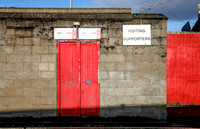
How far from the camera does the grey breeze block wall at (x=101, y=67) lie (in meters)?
6.20

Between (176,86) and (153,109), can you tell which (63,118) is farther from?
(176,86)

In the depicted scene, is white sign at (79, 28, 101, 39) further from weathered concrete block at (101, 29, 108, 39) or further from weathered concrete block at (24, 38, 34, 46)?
weathered concrete block at (24, 38, 34, 46)

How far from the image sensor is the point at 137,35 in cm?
627

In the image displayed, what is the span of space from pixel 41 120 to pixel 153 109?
3742 millimetres

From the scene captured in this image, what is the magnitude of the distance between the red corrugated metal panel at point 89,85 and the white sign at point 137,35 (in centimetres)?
104

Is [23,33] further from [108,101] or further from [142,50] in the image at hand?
[142,50]

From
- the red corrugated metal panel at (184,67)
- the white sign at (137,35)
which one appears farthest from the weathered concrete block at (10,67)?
the red corrugated metal panel at (184,67)

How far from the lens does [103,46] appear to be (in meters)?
6.24

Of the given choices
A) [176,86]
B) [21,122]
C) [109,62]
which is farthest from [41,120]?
[176,86]

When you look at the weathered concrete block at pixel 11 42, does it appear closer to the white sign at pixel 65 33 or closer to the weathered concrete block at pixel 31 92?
the white sign at pixel 65 33

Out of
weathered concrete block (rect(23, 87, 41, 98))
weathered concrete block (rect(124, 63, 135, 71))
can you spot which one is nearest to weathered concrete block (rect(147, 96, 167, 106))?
weathered concrete block (rect(124, 63, 135, 71))

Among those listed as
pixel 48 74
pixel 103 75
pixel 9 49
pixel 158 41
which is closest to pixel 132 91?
pixel 103 75

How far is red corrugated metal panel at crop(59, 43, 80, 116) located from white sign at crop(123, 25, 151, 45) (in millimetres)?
1689

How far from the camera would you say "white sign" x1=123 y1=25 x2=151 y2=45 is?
6.23m
